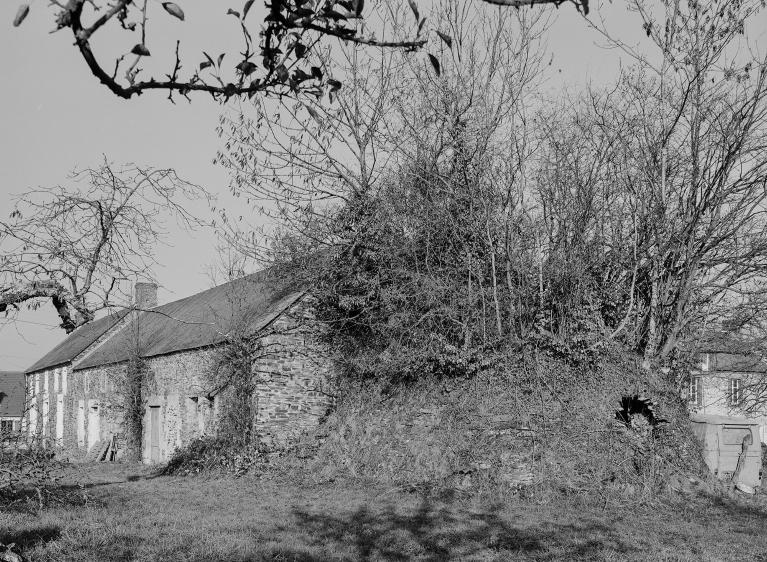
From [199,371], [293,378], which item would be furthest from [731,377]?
[199,371]

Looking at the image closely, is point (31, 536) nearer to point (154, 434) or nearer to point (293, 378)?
point (293, 378)

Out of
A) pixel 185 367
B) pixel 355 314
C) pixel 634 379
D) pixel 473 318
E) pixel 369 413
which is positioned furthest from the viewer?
pixel 185 367

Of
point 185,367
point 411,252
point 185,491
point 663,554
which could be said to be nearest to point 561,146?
point 411,252

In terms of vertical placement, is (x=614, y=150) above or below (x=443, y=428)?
above

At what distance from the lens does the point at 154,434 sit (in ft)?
82.0

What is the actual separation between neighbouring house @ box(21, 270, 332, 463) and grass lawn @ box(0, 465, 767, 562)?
2145 millimetres

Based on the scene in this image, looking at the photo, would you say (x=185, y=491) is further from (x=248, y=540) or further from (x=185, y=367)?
(x=185, y=367)

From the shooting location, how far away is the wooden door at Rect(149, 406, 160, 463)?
24625 mm

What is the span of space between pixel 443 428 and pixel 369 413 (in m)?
2.83

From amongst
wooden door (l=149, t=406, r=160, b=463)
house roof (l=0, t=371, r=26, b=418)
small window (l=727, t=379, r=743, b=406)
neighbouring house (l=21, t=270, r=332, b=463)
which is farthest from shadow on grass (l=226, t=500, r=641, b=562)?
house roof (l=0, t=371, r=26, b=418)

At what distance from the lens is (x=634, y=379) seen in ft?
47.6

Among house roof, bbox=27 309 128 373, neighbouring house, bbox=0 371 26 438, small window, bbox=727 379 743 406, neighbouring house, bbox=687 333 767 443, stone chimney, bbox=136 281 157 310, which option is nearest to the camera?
neighbouring house, bbox=687 333 767 443

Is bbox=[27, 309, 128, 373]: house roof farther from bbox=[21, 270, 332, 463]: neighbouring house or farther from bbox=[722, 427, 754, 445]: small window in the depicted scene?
bbox=[722, 427, 754, 445]: small window

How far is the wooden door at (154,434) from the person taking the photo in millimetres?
24625
